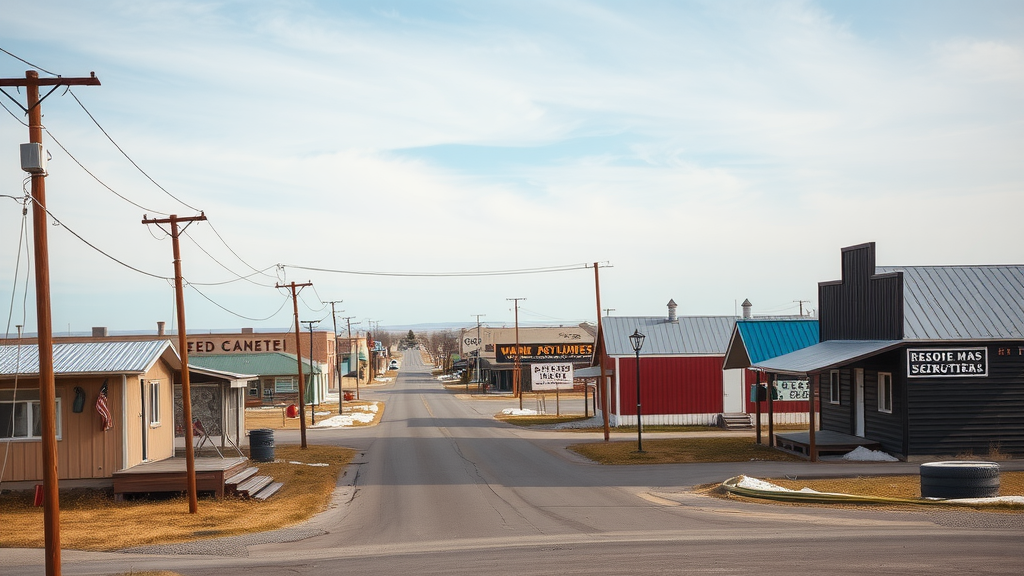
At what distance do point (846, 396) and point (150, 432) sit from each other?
74.6 ft

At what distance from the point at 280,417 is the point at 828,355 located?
41.0 metres

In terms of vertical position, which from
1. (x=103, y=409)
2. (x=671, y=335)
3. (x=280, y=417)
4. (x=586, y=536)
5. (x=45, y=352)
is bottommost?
(x=280, y=417)

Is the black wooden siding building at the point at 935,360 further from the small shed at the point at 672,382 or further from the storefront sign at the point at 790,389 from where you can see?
the small shed at the point at 672,382

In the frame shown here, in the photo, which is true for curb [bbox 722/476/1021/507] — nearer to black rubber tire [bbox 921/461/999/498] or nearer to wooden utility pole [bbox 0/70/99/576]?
black rubber tire [bbox 921/461/999/498]

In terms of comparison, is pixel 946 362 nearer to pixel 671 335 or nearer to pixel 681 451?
pixel 681 451

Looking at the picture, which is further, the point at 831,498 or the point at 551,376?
the point at 551,376

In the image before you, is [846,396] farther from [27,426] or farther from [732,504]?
[27,426]

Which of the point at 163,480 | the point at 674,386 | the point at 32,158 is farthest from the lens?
the point at 674,386

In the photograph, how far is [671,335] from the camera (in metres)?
45.8

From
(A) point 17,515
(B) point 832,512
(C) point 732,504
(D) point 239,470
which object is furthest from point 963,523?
(A) point 17,515

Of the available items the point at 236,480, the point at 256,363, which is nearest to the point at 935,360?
the point at 236,480

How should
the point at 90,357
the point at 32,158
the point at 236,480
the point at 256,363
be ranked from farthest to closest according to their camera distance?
the point at 256,363
the point at 90,357
the point at 236,480
the point at 32,158

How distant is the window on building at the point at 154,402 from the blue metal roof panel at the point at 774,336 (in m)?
24.1

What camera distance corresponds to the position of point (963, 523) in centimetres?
1602
